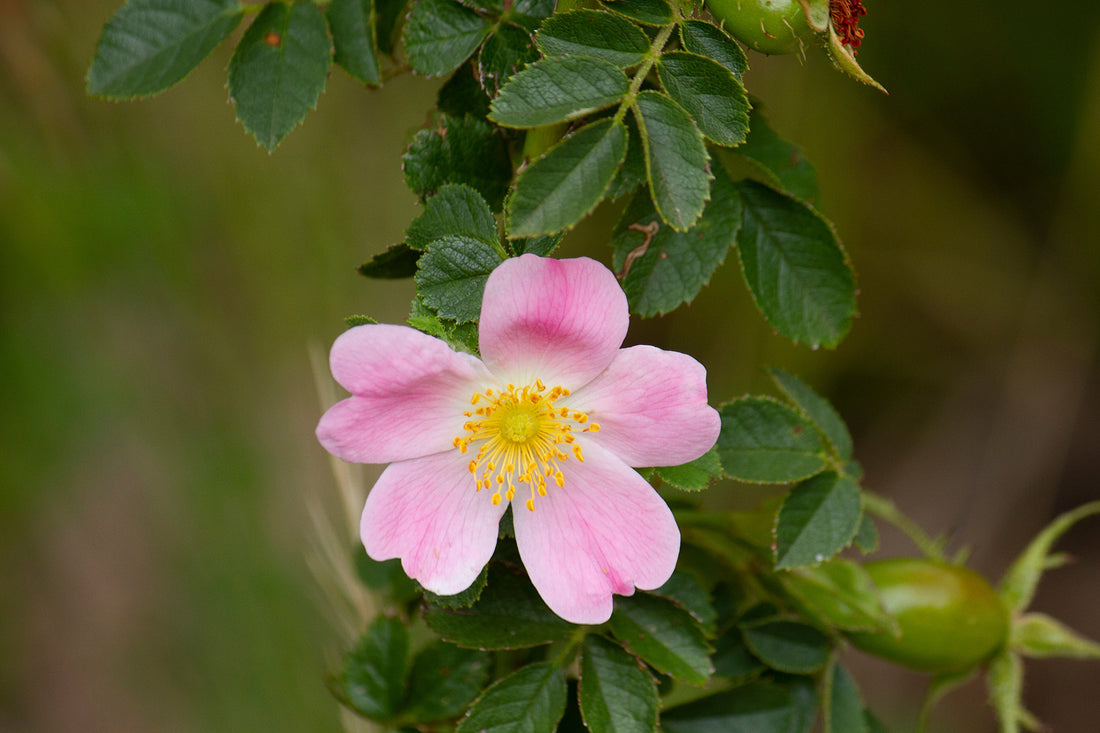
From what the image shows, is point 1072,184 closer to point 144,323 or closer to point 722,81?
point 722,81

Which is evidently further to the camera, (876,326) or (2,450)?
(876,326)

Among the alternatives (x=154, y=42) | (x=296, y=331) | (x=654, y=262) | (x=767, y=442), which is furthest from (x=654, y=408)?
(x=296, y=331)

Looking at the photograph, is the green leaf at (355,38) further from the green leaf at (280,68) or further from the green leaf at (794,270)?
the green leaf at (794,270)

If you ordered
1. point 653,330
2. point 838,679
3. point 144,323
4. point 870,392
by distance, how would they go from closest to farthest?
point 838,679
point 144,323
point 653,330
point 870,392

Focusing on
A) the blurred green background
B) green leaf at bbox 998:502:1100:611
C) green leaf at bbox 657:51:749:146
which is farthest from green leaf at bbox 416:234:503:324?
the blurred green background

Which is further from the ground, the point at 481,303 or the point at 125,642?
the point at 481,303

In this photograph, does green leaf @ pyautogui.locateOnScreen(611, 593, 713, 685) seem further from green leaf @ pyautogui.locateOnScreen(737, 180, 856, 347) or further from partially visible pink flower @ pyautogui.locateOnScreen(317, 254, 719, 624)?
green leaf @ pyautogui.locateOnScreen(737, 180, 856, 347)

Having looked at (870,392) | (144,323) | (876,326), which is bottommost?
(870,392)

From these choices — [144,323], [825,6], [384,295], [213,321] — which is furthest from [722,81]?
[144,323]
